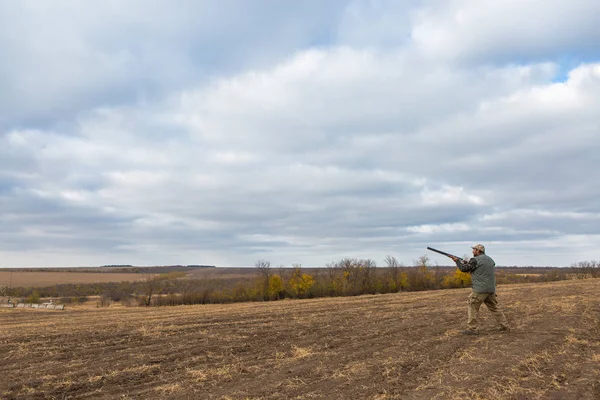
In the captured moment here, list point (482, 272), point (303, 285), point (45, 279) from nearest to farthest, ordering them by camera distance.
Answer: point (482, 272) < point (303, 285) < point (45, 279)

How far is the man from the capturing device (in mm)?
11094

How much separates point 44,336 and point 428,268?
73.6m

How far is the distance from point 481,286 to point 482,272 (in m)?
0.37

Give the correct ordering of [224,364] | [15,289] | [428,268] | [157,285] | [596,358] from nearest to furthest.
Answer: [596,358], [224,364], [157,285], [428,268], [15,289]

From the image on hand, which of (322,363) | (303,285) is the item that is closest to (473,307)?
(322,363)

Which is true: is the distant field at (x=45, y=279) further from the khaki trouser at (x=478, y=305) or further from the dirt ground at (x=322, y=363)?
the khaki trouser at (x=478, y=305)

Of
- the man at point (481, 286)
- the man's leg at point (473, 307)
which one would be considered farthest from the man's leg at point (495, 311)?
the man's leg at point (473, 307)

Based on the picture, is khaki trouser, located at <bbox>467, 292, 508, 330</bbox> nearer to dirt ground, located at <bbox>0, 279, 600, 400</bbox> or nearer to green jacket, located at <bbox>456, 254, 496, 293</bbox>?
green jacket, located at <bbox>456, 254, 496, 293</bbox>

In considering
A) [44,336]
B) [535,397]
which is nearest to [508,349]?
[535,397]

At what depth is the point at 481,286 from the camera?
Answer: 437 inches

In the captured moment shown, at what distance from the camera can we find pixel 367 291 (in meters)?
63.7

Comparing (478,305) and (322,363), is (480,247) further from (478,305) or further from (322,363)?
(322,363)

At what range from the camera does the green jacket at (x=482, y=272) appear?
11070 millimetres

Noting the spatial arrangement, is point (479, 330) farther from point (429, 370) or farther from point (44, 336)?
point (44, 336)
